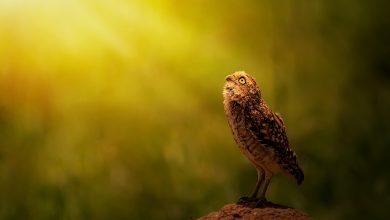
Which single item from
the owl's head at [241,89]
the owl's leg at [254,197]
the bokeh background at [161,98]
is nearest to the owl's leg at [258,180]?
the owl's leg at [254,197]

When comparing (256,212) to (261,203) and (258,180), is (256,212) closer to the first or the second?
(261,203)

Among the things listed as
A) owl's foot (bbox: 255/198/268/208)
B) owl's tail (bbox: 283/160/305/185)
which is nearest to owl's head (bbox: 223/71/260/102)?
owl's tail (bbox: 283/160/305/185)

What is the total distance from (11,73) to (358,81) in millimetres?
2290

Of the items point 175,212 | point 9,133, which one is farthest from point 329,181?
point 9,133

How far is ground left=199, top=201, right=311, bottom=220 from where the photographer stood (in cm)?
326

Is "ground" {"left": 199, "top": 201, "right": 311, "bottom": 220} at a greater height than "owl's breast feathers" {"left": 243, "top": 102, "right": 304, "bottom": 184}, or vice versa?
"owl's breast feathers" {"left": 243, "top": 102, "right": 304, "bottom": 184}

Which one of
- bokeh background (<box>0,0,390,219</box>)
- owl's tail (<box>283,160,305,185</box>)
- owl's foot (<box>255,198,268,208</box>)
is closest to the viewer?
owl's foot (<box>255,198,268,208</box>)

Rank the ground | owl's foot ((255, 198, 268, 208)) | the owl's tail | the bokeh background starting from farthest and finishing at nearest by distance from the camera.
Answer: the bokeh background, the owl's tail, owl's foot ((255, 198, 268, 208)), the ground

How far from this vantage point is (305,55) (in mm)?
4016

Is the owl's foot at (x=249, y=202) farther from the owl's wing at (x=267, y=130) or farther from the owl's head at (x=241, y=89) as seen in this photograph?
the owl's head at (x=241, y=89)

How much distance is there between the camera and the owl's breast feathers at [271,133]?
11.2ft

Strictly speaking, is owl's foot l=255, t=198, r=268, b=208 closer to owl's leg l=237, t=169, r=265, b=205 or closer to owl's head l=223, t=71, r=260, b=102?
owl's leg l=237, t=169, r=265, b=205

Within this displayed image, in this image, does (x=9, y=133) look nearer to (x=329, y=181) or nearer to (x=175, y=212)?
(x=175, y=212)

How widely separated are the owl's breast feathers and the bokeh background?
0.45 m
